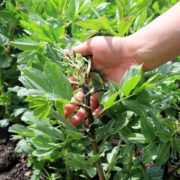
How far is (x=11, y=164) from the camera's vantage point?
2139 millimetres

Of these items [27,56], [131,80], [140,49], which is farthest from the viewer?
[27,56]

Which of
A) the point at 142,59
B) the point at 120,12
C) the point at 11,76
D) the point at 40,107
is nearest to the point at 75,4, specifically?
the point at 120,12

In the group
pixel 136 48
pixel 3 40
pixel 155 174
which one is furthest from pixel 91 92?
pixel 3 40

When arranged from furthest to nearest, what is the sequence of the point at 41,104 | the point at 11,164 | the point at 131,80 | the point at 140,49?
the point at 11,164 → the point at 140,49 → the point at 41,104 → the point at 131,80

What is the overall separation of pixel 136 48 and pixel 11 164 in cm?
108

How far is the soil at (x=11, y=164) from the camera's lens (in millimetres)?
2074

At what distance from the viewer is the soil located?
2.07 meters

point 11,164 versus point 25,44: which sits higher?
point 25,44

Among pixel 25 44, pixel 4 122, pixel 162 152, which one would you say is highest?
pixel 25 44

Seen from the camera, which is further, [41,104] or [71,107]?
[71,107]

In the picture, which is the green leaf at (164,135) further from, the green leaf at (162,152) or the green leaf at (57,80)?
the green leaf at (57,80)

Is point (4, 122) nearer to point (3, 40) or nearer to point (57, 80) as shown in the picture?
point (3, 40)

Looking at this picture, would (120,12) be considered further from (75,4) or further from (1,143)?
(1,143)

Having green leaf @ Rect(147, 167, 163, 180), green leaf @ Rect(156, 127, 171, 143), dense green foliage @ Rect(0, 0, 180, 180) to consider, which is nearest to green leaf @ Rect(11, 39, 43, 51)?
dense green foliage @ Rect(0, 0, 180, 180)
